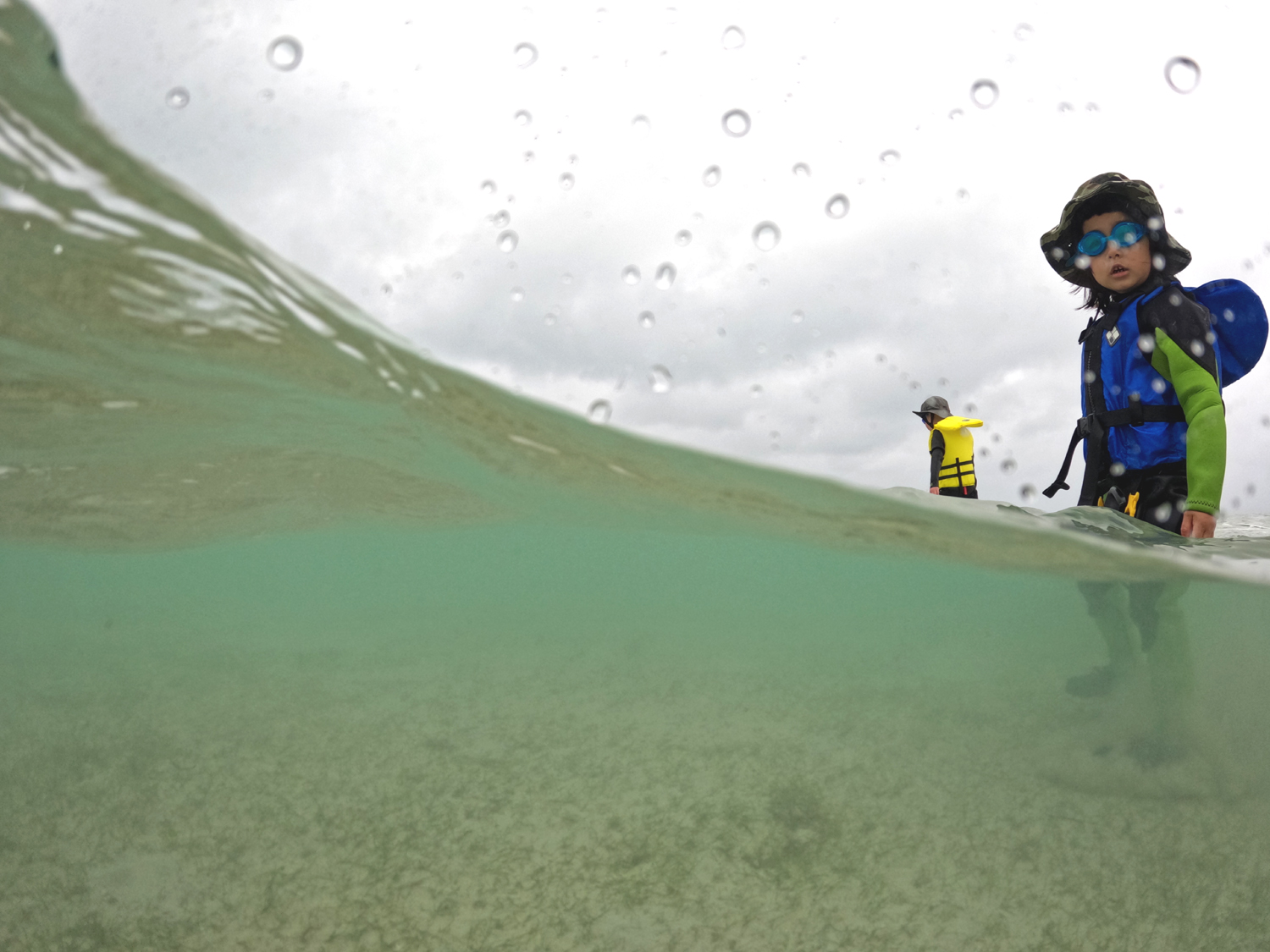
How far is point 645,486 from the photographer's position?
512cm

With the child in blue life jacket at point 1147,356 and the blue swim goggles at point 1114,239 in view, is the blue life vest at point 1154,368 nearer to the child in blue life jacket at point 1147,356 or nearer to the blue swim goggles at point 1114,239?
the child in blue life jacket at point 1147,356

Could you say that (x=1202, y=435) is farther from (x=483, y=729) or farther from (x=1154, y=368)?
(x=483, y=729)

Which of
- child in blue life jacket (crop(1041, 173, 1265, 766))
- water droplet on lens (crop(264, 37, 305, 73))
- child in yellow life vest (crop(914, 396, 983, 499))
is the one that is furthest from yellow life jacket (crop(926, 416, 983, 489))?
water droplet on lens (crop(264, 37, 305, 73))

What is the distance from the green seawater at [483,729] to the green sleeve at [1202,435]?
4.11 feet

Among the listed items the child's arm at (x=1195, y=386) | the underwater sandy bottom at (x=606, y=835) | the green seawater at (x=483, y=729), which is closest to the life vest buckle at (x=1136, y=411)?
the child's arm at (x=1195, y=386)

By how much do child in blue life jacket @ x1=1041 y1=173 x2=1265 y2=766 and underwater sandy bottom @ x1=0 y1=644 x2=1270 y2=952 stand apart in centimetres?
171

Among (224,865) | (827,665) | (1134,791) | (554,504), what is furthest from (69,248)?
(827,665)

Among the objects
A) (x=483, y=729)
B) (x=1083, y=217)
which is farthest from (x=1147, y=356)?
(x=483, y=729)

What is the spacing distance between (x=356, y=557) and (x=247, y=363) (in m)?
13.6

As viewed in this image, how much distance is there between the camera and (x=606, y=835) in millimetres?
3445

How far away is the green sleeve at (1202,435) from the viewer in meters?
2.58

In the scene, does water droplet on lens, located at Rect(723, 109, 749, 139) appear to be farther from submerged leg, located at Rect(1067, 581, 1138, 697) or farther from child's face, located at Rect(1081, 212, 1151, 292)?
submerged leg, located at Rect(1067, 581, 1138, 697)

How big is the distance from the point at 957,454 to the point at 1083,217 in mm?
1812

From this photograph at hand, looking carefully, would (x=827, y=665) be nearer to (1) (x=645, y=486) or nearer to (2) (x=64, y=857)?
(1) (x=645, y=486)
